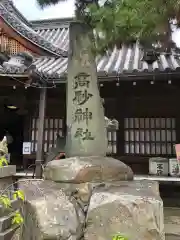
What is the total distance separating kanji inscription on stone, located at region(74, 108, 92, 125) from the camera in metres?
4.84

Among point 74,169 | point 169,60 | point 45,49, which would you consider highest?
point 45,49

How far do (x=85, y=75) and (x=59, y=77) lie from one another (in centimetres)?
306

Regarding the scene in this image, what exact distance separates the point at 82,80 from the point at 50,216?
2.37 meters

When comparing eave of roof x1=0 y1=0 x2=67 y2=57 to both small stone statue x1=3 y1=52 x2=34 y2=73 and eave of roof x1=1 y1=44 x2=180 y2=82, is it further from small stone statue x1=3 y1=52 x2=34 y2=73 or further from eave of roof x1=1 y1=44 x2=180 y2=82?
small stone statue x1=3 y1=52 x2=34 y2=73

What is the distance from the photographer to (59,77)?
789cm

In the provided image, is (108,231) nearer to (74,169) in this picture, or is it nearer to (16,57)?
(74,169)

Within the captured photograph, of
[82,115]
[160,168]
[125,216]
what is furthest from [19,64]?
[125,216]

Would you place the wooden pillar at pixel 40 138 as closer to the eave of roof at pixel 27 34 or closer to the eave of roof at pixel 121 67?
the eave of roof at pixel 121 67

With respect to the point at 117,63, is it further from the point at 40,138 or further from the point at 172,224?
the point at 172,224

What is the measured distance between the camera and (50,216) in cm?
347

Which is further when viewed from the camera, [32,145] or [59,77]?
[32,145]

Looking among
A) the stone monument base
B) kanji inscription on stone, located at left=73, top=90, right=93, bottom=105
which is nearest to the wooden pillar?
kanji inscription on stone, located at left=73, top=90, right=93, bottom=105

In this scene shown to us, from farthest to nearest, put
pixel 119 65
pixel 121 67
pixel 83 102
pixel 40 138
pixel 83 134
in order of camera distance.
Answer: pixel 119 65 → pixel 121 67 → pixel 40 138 → pixel 83 102 → pixel 83 134

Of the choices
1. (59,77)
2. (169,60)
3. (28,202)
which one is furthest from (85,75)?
(169,60)
